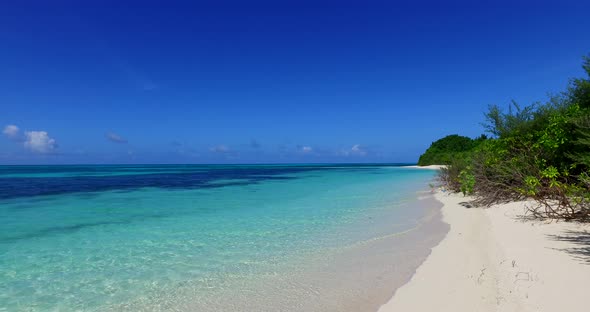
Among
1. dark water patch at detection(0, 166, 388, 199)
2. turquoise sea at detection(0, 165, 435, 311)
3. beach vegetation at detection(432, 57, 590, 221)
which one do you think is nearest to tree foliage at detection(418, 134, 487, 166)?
dark water patch at detection(0, 166, 388, 199)

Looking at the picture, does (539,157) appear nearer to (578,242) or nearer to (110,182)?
(578,242)

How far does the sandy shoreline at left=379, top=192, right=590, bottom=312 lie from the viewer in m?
3.79

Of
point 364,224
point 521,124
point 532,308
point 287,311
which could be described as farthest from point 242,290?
point 521,124

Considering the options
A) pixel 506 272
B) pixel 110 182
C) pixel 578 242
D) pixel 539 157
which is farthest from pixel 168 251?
pixel 110 182

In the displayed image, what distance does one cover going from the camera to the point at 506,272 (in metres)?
4.69

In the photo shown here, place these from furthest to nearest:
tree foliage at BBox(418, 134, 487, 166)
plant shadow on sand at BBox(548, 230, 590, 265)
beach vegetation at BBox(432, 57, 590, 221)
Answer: tree foliage at BBox(418, 134, 487, 166) → beach vegetation at BBox(432, 57, 590, 221) → plant shadow on sand at BBox(548, 230, 590, 265)

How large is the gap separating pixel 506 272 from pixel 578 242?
7.40 feet

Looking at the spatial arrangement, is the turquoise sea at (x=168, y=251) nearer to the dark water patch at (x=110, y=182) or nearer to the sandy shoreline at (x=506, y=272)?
the sandy shoreline at (x=506, y=272)

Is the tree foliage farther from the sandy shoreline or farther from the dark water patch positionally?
the sandy shoreline

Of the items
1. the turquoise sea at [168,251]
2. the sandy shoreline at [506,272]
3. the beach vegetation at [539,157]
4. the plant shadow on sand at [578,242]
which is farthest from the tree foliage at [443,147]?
A: the sandy shoreline at [506,272]

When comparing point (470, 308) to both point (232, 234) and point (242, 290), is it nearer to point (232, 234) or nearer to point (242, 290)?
point (242, 290)

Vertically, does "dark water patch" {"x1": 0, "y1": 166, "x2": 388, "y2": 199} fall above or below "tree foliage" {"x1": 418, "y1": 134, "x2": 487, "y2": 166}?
below

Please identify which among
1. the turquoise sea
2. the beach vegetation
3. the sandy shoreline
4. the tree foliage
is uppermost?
the tree foliage

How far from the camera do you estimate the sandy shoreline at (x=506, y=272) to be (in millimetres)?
3789
